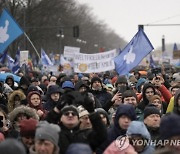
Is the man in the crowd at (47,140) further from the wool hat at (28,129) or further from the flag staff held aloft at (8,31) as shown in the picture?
the flag staff held aloft at (8,31)

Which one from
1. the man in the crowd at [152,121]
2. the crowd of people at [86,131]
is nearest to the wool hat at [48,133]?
the crowd of people at [86,131]

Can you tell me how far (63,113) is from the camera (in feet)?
17.4

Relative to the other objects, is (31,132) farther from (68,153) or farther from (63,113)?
(68,153)

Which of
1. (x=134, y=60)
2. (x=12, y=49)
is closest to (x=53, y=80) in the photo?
(x=134, y=60)

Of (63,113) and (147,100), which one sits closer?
(63,113)

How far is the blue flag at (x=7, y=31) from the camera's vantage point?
14.7 meters

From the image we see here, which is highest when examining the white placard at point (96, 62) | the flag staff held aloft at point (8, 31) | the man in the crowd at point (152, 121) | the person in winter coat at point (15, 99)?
the flag staff held aloft at point (8, 31)

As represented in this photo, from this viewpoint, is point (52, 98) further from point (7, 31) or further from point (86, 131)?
point (7, 31)

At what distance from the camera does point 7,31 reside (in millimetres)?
14891

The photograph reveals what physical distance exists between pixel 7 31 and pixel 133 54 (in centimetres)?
370

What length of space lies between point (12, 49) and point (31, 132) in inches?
1598

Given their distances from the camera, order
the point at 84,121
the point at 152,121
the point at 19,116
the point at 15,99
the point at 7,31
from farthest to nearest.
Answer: the point at 7,31 → the point at 15,99 → the point at 19,116 → the point at 152,121 → the point at 84,121

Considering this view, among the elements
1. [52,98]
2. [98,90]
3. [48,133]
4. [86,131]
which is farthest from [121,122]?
[98,90]

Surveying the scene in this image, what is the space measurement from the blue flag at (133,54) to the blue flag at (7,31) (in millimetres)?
3061
